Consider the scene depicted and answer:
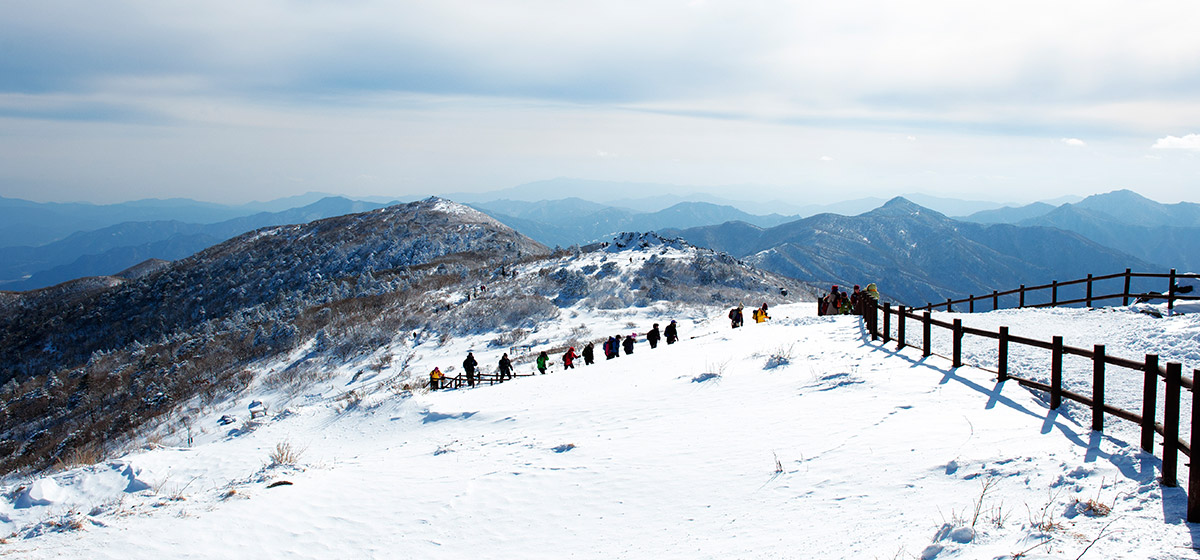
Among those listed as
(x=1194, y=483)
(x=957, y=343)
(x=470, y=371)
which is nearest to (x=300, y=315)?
(x=470, y=371)

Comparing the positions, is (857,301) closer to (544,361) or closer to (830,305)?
(830,305)

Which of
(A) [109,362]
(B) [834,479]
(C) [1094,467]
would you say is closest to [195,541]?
(B) [834,479]

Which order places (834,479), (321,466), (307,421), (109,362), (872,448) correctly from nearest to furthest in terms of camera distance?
(834,479) < (872,448) < (321,466) < (307,421) < (109,362)

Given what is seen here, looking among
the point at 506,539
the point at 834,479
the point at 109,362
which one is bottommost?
the point at 109,362

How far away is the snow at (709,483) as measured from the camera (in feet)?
16.5

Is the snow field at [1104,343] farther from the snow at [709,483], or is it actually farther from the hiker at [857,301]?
the hiker at [857,301]

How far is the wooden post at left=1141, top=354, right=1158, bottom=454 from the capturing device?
5.48 m

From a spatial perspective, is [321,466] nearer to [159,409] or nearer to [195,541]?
[195,541]

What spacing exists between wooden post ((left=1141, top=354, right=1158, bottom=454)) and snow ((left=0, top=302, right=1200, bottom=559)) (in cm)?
19

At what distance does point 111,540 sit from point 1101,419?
11.4m

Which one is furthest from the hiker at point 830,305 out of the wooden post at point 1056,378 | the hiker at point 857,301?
the wooden post at point 1056,378

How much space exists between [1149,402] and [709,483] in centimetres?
446

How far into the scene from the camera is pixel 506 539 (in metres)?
6.44

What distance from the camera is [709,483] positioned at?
702 cm
